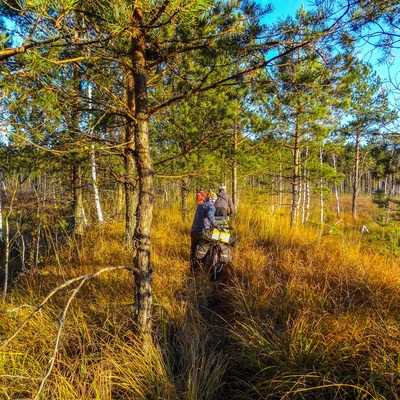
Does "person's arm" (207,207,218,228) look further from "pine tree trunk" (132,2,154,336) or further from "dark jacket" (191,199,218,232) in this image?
"pine tree trunk" (132,2,154,336)

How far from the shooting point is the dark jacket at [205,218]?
489cm

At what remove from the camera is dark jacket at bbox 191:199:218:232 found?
489cm

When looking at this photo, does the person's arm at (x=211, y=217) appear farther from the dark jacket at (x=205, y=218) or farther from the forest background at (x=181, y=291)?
the forest background at (x=181, y=291)

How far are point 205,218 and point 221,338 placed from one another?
96.3 inches

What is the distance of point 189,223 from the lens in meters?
8.47

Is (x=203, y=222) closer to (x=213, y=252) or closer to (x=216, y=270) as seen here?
(x=213, y=252)

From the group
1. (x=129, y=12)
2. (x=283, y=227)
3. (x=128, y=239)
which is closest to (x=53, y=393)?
(x=129, y=12)

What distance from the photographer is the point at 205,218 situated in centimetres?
493

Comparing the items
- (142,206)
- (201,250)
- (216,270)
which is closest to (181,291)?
(216,270)

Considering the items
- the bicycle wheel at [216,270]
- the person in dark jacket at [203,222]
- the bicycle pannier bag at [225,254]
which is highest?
the person in dark jacket at [203,222]

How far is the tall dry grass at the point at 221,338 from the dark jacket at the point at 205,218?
2.96 feet

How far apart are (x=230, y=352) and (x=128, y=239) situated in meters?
3.41

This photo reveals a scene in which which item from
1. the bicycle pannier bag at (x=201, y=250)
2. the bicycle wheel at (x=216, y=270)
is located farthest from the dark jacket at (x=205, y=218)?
the bicycle wheel at (x=216, y=270)

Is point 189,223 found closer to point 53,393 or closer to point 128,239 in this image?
point 128,239
